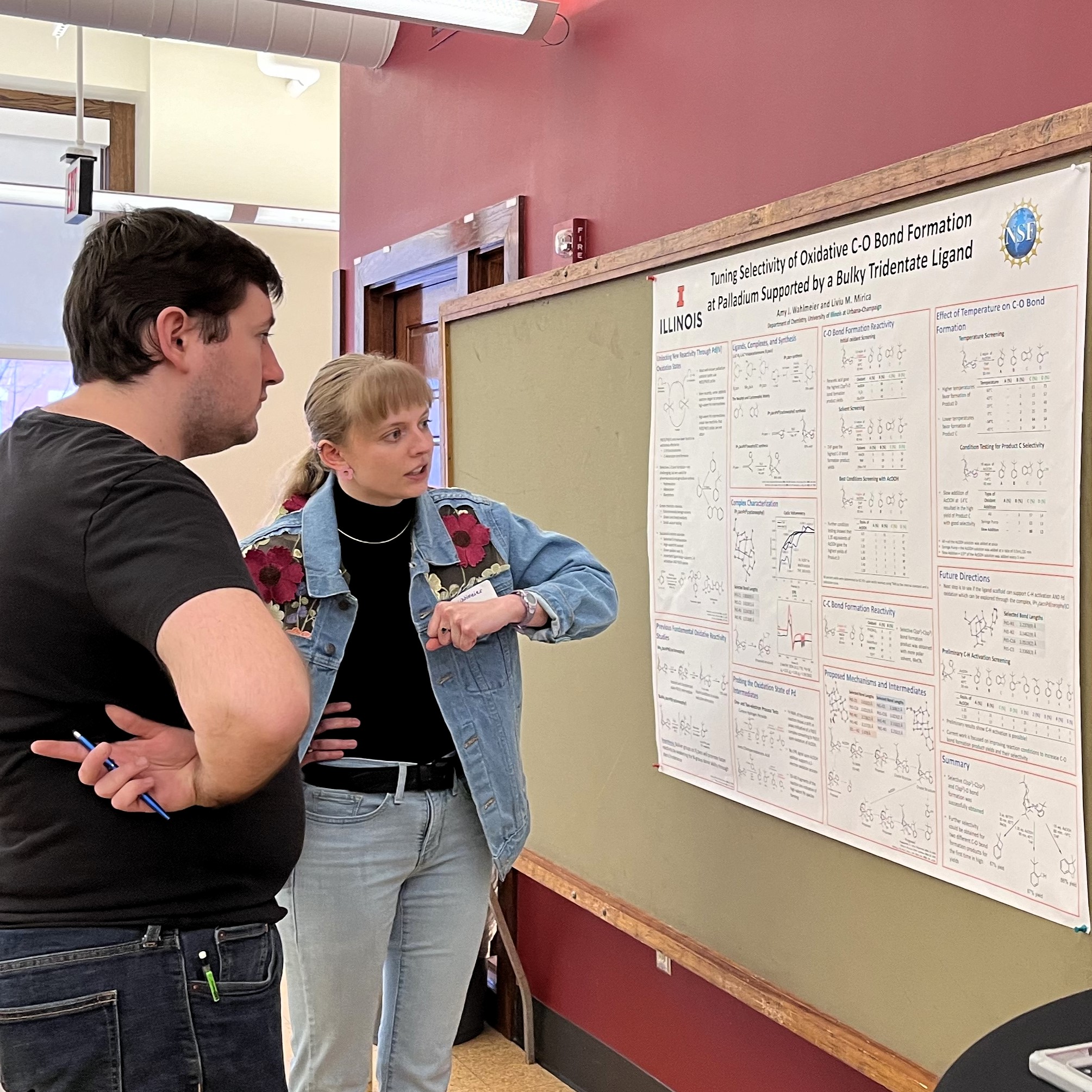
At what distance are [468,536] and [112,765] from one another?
3.15 ft

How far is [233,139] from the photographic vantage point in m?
6.03

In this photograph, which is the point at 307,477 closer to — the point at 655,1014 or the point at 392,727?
the point at 392,727

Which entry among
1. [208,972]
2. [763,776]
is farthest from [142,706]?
[763,776]

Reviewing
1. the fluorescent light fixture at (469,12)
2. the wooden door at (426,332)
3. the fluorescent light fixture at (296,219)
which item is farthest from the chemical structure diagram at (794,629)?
Answer: the fluorescent light fixture at (296,219)

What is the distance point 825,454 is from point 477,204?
1688 mm

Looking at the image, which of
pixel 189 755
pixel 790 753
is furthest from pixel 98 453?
pixel 790 753

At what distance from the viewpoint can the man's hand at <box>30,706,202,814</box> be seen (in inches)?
44.9

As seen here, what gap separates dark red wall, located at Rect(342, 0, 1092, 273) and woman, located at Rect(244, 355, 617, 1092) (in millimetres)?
805

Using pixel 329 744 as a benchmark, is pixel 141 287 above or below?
above

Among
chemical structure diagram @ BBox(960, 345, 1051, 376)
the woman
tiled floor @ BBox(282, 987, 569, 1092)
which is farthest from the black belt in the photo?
tiled floor @ BBox(282, 987, 569, 1092)

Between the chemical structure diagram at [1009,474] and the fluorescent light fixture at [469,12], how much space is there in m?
1.55

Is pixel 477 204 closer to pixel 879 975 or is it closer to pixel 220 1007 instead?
pixel 879 975

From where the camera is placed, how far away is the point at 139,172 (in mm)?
6055

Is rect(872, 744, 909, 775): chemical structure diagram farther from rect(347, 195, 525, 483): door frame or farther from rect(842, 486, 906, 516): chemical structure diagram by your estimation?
rect(347, 195, 525, 483): door frame
